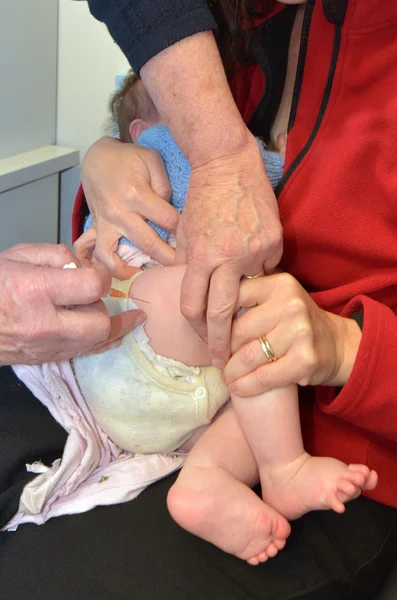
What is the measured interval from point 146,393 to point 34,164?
0.95 metres

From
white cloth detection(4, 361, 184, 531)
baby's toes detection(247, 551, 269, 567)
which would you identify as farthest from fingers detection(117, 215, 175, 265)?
baby's toes detection(247, 551, 269, 567)

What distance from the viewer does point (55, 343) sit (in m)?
0.79

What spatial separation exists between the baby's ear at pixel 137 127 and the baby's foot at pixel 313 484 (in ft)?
2.33

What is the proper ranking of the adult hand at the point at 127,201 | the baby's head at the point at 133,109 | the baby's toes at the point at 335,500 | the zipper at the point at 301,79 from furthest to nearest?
the baby's head at the point at 133,109 < the adult hand at the point at 127,201 < the zipper at the point at 301,79 < the baby's toes at the point at 335,500

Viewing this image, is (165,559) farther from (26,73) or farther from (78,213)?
(26,73)

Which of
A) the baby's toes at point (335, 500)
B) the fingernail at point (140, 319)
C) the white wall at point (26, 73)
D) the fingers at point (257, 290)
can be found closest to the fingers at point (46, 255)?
the fingernail at point (140, 319)

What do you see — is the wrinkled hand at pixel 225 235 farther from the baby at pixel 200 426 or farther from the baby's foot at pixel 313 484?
the baby's foot at pixel 313 484

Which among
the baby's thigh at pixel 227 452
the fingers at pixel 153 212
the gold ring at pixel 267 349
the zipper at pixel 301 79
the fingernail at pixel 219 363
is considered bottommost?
the baby's thigh at pixel 227 452

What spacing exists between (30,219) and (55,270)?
3.26ft

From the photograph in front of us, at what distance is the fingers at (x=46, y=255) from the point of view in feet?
2.64

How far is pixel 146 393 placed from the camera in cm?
87

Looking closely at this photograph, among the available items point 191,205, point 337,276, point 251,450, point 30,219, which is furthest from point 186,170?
point 30,219

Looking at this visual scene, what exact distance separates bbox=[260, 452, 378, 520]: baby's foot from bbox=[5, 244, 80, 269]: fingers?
1.35 ft

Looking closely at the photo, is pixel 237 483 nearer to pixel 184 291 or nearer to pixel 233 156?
pixel 184 291
